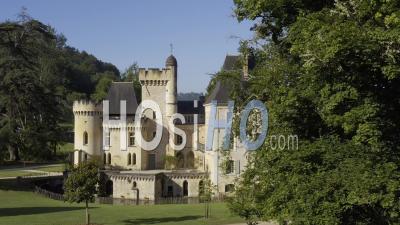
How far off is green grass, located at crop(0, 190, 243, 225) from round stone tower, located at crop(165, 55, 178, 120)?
49.6ft

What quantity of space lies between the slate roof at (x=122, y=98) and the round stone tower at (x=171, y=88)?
124 inches

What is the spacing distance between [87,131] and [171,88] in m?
8.94

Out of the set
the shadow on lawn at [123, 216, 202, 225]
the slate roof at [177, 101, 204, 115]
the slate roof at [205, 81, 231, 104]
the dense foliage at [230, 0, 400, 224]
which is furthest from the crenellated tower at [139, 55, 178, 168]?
the dense foliage at [230, 0, 400, 224]

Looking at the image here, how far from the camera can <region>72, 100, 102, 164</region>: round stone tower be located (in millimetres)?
52062

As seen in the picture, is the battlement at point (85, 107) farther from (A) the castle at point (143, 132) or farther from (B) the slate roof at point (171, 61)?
(B) the slate roof at point (171, 61)

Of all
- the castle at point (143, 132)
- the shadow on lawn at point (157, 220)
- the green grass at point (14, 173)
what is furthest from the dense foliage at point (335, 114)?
the green grass at point (14, 173)

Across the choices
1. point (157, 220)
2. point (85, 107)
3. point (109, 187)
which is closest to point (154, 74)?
point (85, 107)

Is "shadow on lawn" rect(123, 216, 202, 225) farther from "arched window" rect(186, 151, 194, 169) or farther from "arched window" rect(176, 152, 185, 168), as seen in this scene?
"arched window" rect(186, 151, 194, 169)

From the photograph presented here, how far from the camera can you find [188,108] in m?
55.4

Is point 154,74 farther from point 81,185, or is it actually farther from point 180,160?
point 81,185

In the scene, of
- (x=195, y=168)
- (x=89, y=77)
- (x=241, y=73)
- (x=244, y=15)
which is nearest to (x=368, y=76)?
(x=244, y=15)

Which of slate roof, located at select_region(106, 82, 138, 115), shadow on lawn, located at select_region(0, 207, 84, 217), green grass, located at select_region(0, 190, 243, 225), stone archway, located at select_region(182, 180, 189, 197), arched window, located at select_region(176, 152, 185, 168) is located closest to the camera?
green grass, located at select_region(0, 190, 243, 225)

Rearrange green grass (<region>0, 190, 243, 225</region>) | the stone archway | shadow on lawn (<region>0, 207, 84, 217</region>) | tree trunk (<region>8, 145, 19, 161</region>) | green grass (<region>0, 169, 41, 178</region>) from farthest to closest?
tree trunk (<region>8, 145, 19, 161</region>)
green grass (<region>0, 169, 41, 178</region>)
the stone archway
shadow on lawn (<region>0, 207, 84, 217</region>)
green grass (<region>0, 190, 243, 225</region>)

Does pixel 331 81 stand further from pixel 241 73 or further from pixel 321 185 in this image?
pixel 241 73
